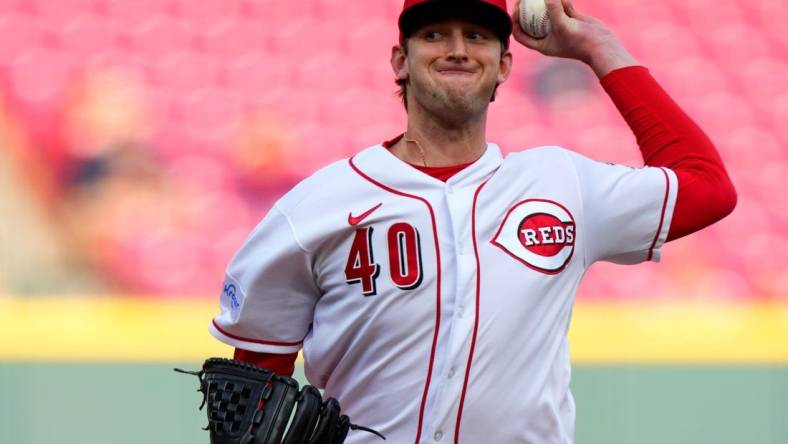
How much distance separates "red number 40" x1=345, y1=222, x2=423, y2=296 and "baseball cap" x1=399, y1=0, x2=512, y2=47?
0.37m

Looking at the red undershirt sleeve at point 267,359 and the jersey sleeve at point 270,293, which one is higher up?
the jersey sleeve at point 270,293

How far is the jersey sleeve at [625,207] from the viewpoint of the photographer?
212 centimetres

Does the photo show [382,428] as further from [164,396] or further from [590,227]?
[164,396]

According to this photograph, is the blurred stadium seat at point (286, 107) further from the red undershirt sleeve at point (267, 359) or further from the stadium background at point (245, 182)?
the red undershirt sleeve at point (267, 359)

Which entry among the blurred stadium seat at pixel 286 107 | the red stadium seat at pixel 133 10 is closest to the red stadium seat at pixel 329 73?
the blurred stadium seat at pixel 286 107

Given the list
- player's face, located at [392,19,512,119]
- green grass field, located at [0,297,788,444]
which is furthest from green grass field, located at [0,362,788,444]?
player's face, located at [392,19,512,119]

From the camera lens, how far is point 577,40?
2.26 meters

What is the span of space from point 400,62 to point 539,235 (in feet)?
1.37

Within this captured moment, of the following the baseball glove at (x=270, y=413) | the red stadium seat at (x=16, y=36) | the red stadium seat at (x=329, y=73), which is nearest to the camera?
the baseball glove at (x=270, y=413)

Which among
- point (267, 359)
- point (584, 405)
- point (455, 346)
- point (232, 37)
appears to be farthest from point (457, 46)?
point (232, 37)

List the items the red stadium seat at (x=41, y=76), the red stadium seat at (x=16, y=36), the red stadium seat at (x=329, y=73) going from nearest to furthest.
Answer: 1. the red stadium seat at (x=41, y=76)
2. the red stadium seat at (x=16, y=36)
3. the red stadium seat at (x=329, y=73)

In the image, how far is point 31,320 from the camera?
4.88 meters

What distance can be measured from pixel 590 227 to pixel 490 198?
18 cm

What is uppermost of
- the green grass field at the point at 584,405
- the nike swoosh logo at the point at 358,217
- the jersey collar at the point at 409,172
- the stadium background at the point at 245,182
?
the jersey collar at the point at 409,172
